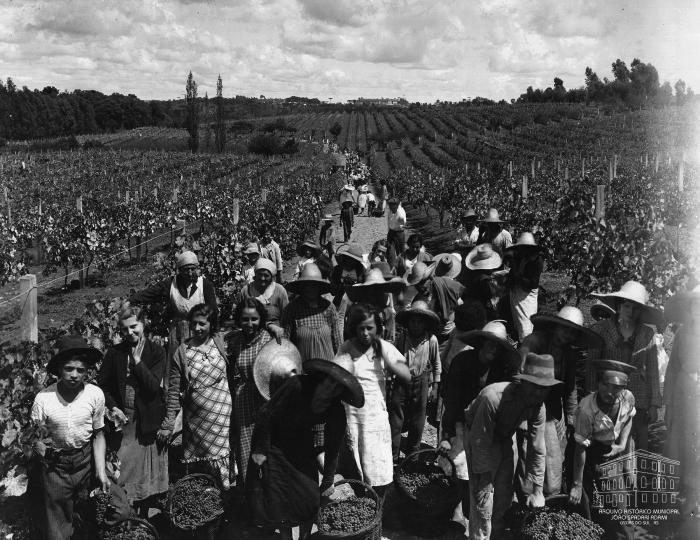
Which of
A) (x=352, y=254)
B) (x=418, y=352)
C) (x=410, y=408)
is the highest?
(x=352, y=254)

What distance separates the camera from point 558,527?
377 centimetres

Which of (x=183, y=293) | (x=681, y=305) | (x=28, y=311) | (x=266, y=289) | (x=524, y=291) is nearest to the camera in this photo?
(x=681, y=305)

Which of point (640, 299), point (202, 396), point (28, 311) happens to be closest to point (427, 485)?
point (202, 396)

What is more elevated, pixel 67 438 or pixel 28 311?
pixel 28 311

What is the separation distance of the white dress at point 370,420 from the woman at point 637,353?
4.62 ft

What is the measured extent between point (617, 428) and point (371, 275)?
245 cm

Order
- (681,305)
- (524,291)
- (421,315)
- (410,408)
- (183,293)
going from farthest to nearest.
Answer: (524,291)
(183,293)
(410,408)
(421,315)
(681,305)

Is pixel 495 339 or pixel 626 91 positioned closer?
pixel 495 339

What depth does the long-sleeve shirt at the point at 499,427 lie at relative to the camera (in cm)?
365

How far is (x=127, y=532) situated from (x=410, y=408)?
220 centimetres

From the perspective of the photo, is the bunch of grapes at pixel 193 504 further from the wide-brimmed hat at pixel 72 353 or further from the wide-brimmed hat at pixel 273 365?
the wide-brimmed hat at pixel 72 353

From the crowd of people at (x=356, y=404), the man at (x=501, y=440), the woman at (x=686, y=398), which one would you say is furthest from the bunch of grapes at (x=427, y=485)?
the woman at (x=686, y=398)

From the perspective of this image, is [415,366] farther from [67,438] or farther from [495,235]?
[495,235]

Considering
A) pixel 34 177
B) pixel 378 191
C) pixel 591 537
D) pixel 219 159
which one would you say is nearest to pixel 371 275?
pixel 591 537
